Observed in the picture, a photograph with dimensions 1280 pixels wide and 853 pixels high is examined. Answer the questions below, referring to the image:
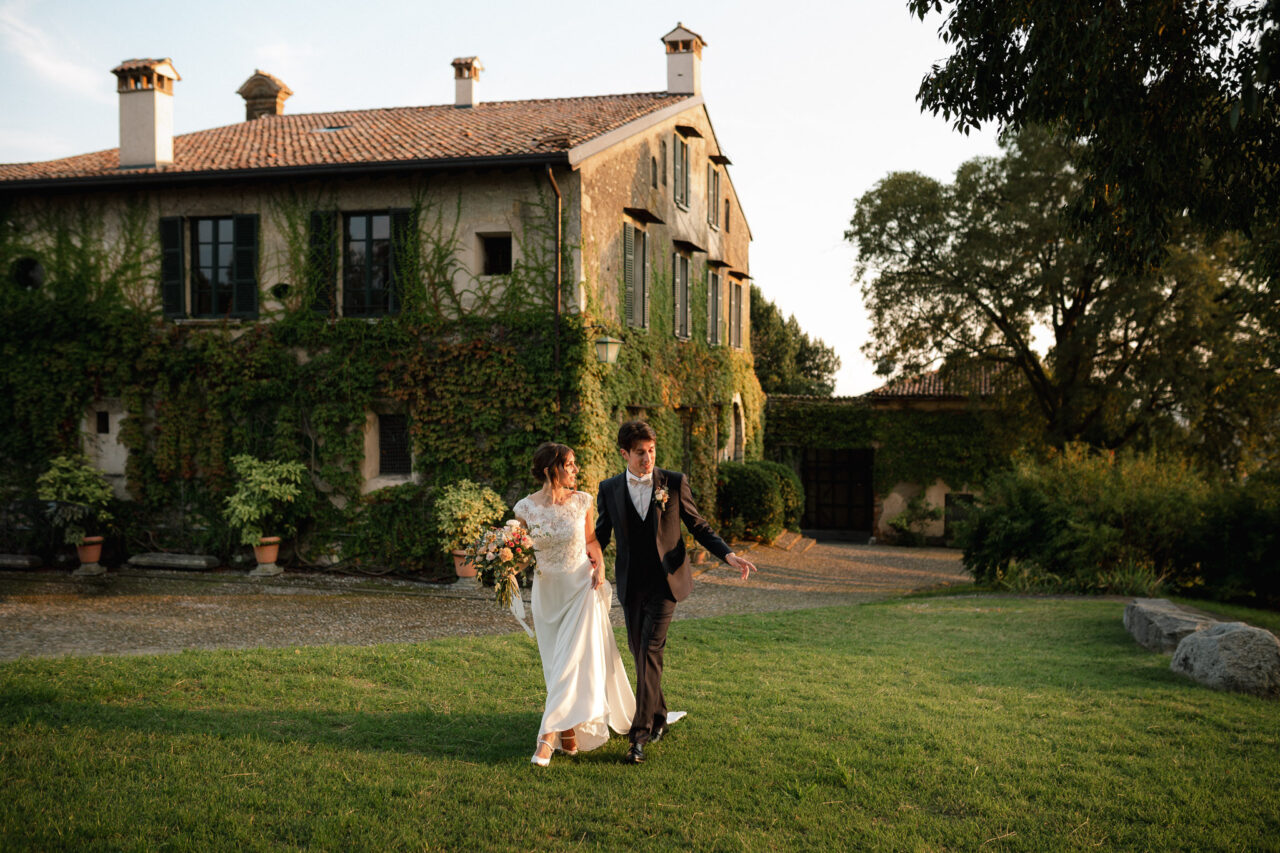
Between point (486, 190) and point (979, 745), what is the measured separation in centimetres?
1036

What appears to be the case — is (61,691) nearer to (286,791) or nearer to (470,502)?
(286,791)

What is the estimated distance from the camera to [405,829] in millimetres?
3998

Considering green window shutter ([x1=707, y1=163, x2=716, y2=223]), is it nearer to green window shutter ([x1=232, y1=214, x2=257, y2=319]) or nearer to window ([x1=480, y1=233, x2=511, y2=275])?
window ([x1=480, y1=233, x2=511, y2=275])

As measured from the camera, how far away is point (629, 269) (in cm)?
1495

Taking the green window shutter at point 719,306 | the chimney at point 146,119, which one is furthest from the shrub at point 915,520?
the chimney at point 146,119

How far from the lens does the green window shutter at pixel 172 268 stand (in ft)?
46.5

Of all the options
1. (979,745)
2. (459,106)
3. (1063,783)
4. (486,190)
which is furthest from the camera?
(459,106)

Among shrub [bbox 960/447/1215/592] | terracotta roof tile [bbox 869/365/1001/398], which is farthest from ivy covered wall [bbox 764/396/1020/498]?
shrub [bbox 960/447/1215/592]

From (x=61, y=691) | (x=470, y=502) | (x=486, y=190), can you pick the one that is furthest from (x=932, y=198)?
(x=61, y=691)

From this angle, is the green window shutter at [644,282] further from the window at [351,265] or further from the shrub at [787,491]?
the shrub at [787,491]

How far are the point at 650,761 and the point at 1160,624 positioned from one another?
223 inches

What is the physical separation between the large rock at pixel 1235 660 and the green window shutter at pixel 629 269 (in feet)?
31.6

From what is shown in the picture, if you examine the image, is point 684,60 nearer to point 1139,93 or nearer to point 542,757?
point 1139,93

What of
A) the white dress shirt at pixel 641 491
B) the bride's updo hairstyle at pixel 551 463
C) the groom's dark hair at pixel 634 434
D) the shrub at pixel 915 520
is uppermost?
the groom's dark hair at pixel 634 434
